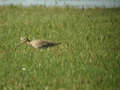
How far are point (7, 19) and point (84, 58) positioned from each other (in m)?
9.93

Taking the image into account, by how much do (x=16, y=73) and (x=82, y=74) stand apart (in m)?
1.61

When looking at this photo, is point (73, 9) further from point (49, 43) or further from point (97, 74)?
point (97, 74)

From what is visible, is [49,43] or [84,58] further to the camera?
[49,43]

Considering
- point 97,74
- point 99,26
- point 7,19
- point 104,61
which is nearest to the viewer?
point 97,74

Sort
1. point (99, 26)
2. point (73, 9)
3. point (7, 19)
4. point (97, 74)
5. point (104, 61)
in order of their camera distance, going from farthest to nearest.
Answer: point (73, 9) → point (7, 19) → point (99, 26) → point (104, 61) → point (97, 74)

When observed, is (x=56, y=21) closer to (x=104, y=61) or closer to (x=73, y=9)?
(x=73, y=9)

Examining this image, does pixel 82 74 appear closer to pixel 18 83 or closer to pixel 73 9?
pixel 18 83

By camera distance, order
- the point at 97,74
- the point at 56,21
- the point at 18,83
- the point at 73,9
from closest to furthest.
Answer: the point at 18,83 < the point at 97,74 < the point at 56,21 < the point at 73,9

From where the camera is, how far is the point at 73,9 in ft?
69.6

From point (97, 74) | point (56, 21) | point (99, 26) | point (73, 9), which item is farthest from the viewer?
point (73, 9)

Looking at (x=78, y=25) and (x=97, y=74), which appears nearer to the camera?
(x=97, y=74)

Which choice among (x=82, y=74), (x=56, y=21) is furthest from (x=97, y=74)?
(x=56, y=21)

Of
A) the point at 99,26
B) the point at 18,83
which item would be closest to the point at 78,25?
the point at 99,26

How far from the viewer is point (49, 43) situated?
8703 millimetres
